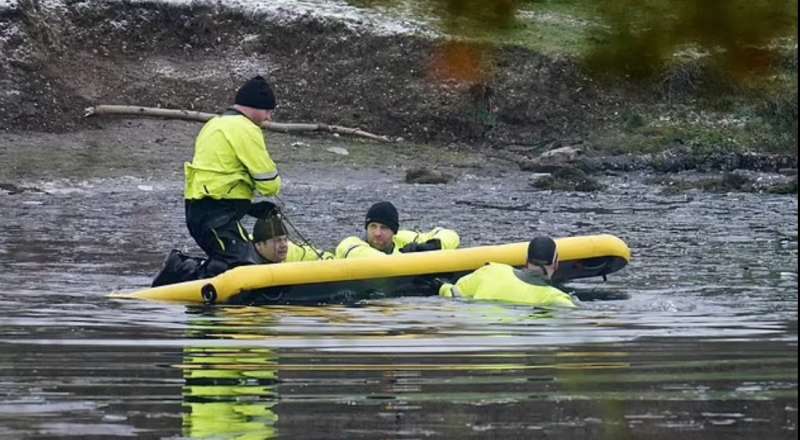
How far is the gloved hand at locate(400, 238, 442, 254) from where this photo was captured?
13.0 meters

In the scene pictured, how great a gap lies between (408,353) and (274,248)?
4.44 metres

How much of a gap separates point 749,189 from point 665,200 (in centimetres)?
140

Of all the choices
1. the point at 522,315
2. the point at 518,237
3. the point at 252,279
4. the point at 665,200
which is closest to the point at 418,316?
the point at 522,315

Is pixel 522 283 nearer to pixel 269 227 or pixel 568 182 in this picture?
pixel 269 227

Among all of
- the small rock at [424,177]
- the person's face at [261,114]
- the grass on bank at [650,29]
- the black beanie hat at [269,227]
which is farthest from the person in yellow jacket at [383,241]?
the small rock at [424,177]

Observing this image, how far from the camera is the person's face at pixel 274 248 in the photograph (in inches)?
483

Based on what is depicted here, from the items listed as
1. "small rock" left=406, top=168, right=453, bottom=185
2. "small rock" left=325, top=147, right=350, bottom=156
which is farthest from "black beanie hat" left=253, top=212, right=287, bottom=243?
"small rock" left=325, top=147, right=350, bottom=156

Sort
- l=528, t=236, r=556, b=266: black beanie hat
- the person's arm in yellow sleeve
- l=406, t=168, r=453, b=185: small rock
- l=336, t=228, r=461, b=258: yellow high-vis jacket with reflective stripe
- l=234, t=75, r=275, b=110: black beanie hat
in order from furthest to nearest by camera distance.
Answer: l=406, t=168, r=453, b=185: small rock
l=336, t=228, r=461, b=258: yellow high-vis jacket with reflective stripe
l=234, t=75, r=275, b=110: black beanie hat
the person's arm in yellow sleeve
l=528, t=236, r=556, b=266: black beanie hat

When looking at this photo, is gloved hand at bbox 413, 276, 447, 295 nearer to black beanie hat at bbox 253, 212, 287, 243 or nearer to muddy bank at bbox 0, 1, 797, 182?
black beanie hat at bbox 253, 212, 287, 243

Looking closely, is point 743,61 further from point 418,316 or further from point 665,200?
point 665,200

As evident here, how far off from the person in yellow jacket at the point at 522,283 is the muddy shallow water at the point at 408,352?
178 millimetres

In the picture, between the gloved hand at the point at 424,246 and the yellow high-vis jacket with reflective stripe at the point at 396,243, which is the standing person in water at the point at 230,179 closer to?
the yellow high-vis jacket with reflective stripe at the point at 396,243

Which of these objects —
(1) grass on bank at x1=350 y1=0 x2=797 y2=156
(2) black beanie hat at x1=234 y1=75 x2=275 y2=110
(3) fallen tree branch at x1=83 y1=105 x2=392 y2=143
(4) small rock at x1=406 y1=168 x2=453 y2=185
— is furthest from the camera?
(3) fallen tree branch at x1=83 y1=105 x2=392 y2=143

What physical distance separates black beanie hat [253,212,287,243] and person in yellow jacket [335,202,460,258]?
20.5 inches
